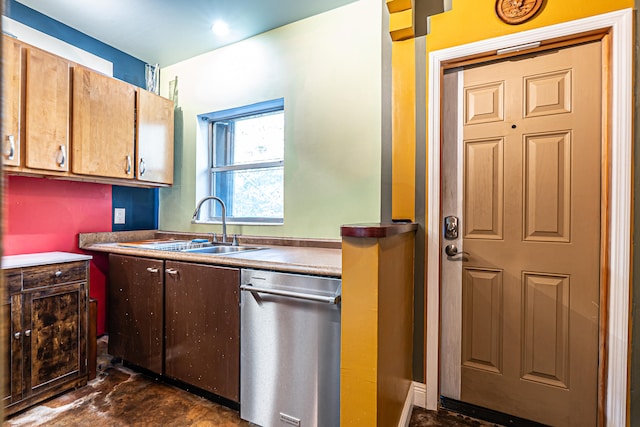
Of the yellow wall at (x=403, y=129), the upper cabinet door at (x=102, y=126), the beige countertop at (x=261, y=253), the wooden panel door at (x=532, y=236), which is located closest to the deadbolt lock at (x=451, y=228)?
the wooden panel door at (x=532, y=236)

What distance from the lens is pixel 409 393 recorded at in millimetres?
1689

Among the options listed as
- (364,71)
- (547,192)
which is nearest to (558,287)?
(547,192)

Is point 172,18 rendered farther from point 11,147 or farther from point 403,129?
point 403,129

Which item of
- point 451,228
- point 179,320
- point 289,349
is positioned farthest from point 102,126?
point 451,228

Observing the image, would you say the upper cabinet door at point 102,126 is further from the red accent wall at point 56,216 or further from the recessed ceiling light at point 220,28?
the recessed ceiling light at point 220,28

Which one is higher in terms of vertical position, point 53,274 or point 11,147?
point 11,147

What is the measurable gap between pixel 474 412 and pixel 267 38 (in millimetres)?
2892

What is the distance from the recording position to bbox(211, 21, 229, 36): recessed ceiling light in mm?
2239

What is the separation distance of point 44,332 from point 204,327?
36.3 inches

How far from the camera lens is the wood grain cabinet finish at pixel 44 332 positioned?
1586mm

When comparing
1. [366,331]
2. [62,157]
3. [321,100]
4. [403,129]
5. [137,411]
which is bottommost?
[137,411]

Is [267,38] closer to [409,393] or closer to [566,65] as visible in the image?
[566,65]

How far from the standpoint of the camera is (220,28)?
230 cm

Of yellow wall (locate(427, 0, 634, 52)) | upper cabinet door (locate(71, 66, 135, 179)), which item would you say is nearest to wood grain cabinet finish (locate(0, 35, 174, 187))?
upper cabinet door (locate(71, 66, 135, 179))
